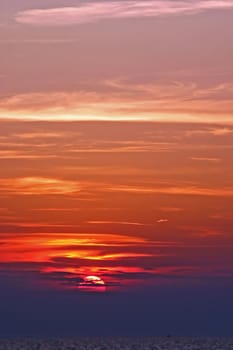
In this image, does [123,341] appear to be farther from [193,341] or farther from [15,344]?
[15,344]

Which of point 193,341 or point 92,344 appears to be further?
point 193,341

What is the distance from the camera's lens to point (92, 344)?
89812 mm

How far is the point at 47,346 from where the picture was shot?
285 ft

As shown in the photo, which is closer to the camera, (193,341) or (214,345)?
(214,345)

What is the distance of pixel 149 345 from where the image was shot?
90.7 m

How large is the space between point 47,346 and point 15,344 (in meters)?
2.73

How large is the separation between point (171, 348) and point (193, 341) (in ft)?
34.4

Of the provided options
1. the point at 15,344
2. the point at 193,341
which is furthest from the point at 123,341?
the point at 15,344

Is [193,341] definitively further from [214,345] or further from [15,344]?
[15,344]

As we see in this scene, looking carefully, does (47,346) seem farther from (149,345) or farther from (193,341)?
(193,341)

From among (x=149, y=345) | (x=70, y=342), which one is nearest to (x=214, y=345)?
(x=149, y=345)

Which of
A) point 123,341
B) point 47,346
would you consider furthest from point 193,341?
point 47,346

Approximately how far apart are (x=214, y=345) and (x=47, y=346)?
33.4 feet

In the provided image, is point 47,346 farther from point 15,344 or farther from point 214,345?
point 214,345
